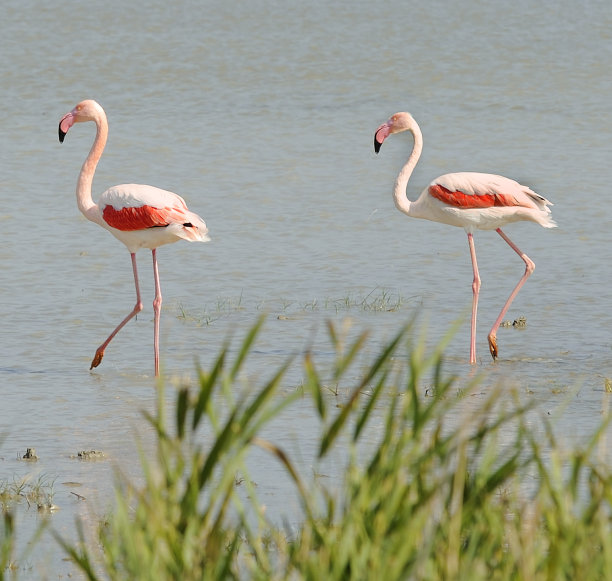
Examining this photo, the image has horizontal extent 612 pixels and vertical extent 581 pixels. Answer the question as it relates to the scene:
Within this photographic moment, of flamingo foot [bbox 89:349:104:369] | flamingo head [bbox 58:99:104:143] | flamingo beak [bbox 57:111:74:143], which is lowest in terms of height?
flamingo foot [bbox 89:349:104:369]

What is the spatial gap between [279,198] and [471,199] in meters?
4.99

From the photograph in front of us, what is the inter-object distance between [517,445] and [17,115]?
15555 mm

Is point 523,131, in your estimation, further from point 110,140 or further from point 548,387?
point 548,387

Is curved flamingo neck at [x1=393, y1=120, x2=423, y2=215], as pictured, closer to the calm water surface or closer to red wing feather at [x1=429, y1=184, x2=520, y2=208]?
red wing feather at [x1=429, y1=184, x2=520, y2=208]

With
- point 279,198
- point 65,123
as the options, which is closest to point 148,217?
point 65,123

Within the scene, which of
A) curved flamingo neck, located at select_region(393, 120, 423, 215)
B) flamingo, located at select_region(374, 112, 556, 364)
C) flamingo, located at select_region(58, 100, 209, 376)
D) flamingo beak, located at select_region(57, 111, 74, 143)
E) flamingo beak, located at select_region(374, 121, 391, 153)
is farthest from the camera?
flamingo beak, located at select_region(374, 121, 391, 153)

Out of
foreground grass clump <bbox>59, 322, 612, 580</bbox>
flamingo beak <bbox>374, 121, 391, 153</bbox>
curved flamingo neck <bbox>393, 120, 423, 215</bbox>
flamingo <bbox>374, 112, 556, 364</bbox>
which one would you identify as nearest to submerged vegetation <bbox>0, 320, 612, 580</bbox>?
foreground grass clump <bbox>59, 322, 612, 580</bbox>

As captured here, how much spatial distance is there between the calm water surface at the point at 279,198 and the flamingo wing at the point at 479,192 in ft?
2.62

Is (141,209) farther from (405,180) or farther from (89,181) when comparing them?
(405,180)

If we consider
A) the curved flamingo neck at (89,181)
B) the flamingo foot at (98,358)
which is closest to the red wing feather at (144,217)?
the curved flamingo neck at (89,181)

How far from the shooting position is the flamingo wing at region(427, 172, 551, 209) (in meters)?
8.90

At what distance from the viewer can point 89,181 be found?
29.4ft

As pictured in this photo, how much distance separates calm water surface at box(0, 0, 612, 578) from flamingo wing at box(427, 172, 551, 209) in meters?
0.80

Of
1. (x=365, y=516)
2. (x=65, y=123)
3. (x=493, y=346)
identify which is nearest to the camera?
(x=365, y=516)
